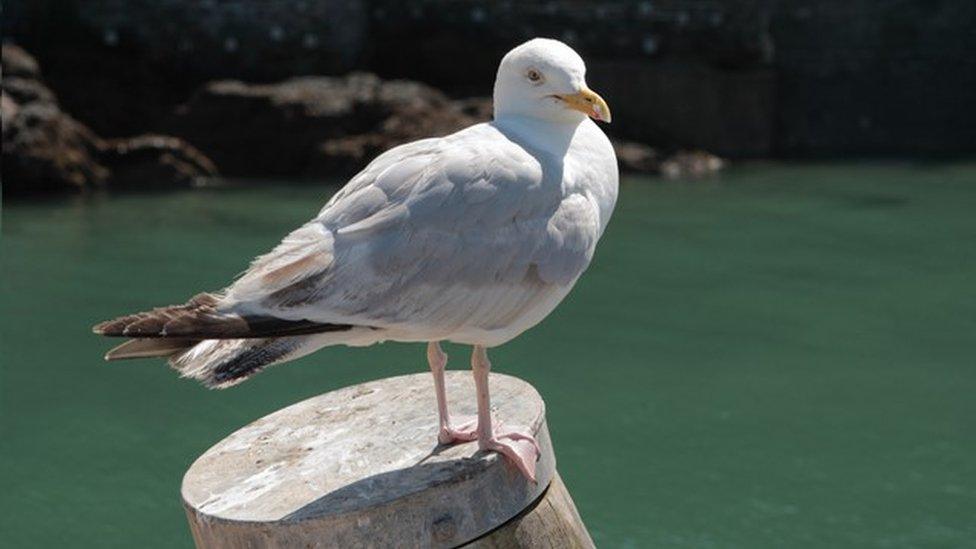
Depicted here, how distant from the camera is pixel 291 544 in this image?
2.54m

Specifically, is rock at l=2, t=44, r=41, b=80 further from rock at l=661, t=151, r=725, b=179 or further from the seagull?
the seagull

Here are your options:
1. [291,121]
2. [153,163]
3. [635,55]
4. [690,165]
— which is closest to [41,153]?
[153,163]

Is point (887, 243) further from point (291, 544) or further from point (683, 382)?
point (291, 544)

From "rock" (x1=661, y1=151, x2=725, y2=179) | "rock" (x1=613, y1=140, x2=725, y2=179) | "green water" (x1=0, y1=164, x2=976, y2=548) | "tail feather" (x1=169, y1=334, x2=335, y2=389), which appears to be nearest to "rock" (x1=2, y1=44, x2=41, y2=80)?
"green water" (x1=0, y1=164, x2=976, y2=548)

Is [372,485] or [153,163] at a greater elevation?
[372,485]

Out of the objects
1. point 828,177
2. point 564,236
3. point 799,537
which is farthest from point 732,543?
point 828,177

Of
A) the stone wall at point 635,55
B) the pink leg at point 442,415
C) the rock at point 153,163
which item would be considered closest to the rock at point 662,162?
the stone wall at point 635,55

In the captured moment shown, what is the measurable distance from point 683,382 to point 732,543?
1.54 metres

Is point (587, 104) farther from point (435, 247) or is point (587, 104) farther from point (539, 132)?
point (435, 247)

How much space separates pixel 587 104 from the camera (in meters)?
2.89

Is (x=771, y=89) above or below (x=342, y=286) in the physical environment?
below

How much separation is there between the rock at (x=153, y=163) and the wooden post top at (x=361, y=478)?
8929 mm

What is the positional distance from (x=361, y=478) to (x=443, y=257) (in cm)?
43

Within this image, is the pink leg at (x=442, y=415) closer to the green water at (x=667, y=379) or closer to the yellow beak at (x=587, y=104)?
the yellow beak at (x=587, y=104)
